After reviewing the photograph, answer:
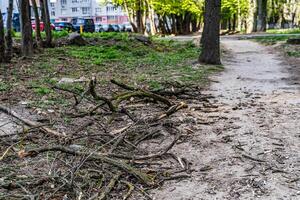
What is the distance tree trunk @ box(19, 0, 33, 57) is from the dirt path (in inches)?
263

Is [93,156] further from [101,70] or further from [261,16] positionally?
[261,16]

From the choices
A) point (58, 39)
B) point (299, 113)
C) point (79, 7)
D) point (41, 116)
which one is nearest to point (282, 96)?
point (299, 113)

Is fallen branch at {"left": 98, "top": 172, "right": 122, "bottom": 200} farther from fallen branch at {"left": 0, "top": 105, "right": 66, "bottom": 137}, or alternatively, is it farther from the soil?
fallen branch at {"left": 0, "top": 105, "right": 66, "bottom": 137}

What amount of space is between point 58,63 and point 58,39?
671 centimetres

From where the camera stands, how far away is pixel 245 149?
5379 millimetres

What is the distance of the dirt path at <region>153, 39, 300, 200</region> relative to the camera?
4258 millimetres

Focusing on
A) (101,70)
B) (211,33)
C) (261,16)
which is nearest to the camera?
(101,70)

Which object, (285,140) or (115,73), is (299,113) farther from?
(115,73)

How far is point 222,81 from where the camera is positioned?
1113 centimetres

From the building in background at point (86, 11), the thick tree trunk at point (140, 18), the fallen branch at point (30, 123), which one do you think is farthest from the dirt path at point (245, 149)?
the building in background at point (86, 11)

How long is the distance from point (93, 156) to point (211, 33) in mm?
10090

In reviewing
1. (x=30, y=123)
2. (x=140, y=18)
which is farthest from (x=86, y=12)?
(x=30, y=123)

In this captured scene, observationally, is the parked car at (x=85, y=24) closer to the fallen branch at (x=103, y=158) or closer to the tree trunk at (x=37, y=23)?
the tree trunk at (x=37, y=23)

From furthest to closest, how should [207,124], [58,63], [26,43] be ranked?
1. [26,43]
2. [58,63]
3. [207,124]
